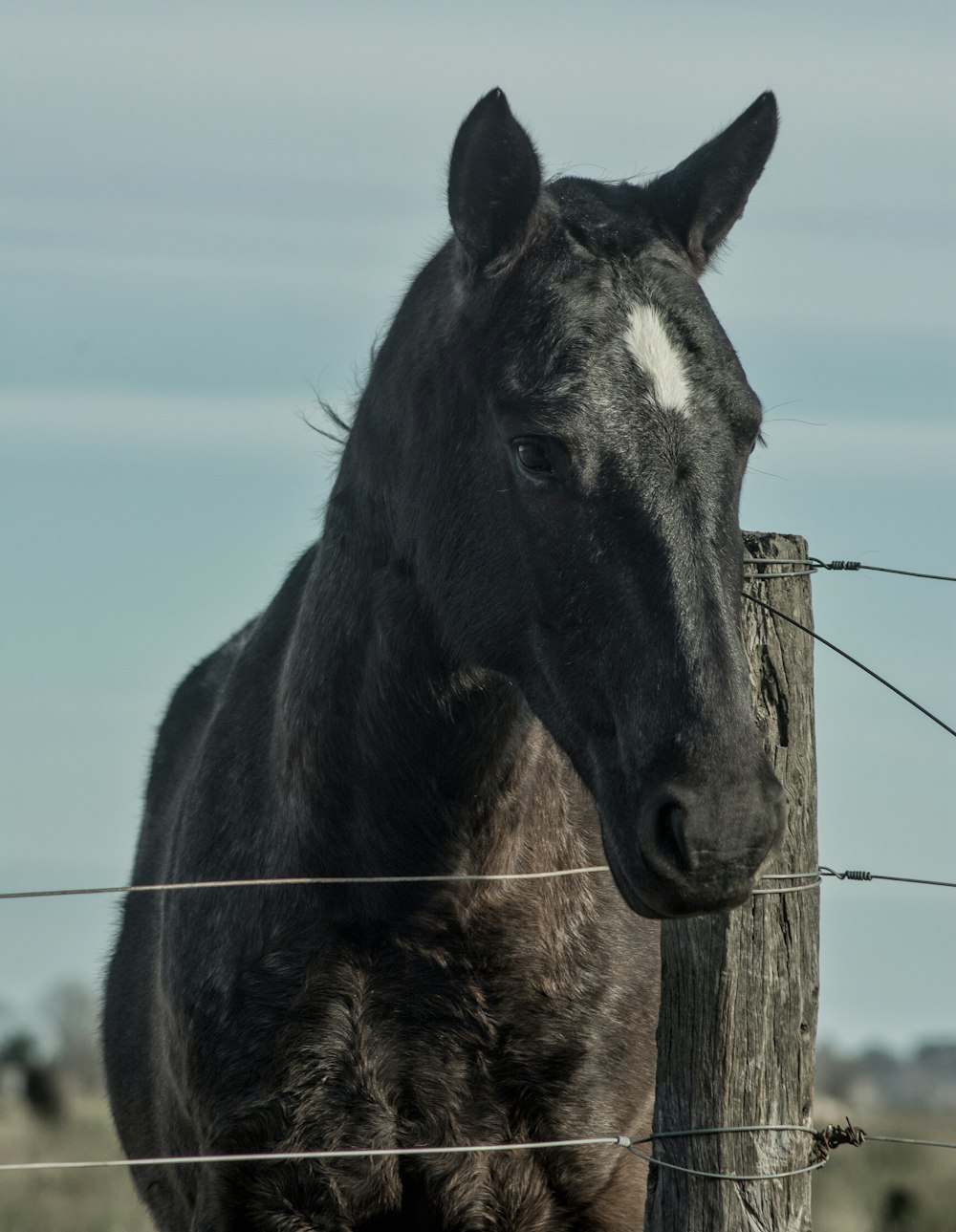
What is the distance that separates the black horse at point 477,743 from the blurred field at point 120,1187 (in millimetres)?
5583

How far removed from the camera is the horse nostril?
9.03ft

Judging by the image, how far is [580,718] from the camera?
10.8ft

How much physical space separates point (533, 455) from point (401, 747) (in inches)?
37.6

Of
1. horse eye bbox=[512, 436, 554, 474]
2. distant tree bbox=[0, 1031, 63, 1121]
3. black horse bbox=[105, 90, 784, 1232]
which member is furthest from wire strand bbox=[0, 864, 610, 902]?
distant tree bbox=[0, 1031, 63, 1121]

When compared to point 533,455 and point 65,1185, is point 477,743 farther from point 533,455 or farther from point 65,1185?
point 65,1185

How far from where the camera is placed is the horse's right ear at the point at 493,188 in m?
3.64

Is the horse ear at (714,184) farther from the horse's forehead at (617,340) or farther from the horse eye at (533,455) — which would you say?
the horse eye at (533,455)

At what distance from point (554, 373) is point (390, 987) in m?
1.64

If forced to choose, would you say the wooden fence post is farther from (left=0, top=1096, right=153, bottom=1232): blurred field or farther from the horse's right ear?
(left=0, top=1096, right=153, bottom=1232): blurred field

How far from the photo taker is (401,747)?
3.94m


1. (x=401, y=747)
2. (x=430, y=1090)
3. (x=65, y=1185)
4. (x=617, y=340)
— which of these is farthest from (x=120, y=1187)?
(x=617, y=340)

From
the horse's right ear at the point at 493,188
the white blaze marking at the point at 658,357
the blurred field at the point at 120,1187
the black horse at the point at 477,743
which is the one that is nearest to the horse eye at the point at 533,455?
the black horse at the point at 477,743

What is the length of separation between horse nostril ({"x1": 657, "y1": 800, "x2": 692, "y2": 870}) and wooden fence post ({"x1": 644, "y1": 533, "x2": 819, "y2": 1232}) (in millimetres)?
318

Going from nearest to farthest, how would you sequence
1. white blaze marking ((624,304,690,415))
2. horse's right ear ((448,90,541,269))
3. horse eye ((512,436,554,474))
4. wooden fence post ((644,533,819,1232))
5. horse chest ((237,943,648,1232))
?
1. wooden fence post ((644,533,819,1232))
2. white blaze marking ((624,304,690,415))
3. horse eye ((512,436,554,474))
4. horse's right ear ((448,90,541,269))
5. horse chest ((237,943,648,1232))
